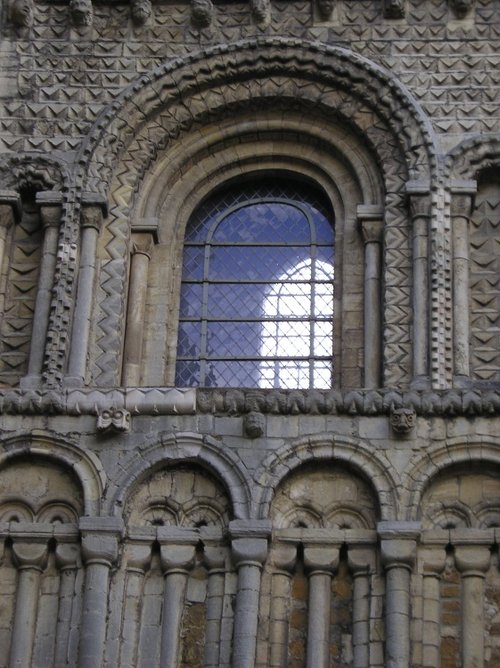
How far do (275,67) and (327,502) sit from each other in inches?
222

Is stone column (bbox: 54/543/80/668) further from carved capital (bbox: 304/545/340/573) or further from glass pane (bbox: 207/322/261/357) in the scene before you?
glass pane (bbox: 207/322/261/357)

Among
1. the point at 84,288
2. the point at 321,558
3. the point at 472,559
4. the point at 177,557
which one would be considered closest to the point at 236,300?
the point at 84,288

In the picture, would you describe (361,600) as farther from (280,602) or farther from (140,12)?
(140,12)

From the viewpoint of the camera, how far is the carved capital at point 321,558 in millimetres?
16969

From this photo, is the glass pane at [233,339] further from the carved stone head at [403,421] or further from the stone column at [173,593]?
the stone column at [173,593]

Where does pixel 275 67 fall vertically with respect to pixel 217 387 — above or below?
above

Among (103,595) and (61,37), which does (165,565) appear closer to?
(103,595)

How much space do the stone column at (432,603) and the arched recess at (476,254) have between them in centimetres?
232

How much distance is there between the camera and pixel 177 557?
17125 mm

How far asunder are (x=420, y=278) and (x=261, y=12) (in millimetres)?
3967

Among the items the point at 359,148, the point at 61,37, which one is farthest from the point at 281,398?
the point at 61,37

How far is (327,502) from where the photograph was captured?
1741 centimetres

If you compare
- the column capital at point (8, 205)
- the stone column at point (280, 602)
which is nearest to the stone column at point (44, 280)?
the column capital at point (8, 205)

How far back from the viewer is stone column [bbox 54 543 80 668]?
1670 centimetres
